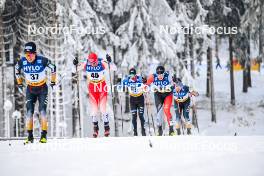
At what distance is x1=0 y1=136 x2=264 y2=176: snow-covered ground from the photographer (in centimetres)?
659

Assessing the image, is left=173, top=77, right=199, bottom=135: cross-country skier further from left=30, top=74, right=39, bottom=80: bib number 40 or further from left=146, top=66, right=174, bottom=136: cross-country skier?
left=30, top=74, right=39, bottom=80: bib number 40

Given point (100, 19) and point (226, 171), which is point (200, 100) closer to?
point (100, 19)

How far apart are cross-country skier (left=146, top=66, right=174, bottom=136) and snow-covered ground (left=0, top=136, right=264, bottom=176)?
4.28 meters

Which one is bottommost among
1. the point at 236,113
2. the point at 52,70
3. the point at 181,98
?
the point at 236,113

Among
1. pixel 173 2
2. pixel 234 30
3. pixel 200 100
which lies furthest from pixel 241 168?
pixel 200 100

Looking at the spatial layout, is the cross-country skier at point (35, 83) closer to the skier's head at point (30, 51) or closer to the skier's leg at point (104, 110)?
the skier's head at point (30, 51)

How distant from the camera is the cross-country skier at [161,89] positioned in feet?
45.6

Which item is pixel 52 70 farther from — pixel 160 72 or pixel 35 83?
pixel 160 72

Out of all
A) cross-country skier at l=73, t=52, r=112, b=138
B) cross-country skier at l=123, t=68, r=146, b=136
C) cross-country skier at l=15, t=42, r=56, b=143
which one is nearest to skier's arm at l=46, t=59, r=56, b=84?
cross-country skier at l=15, t=42, r=56, b=143

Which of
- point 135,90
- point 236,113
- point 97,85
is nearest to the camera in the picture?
point 97,85

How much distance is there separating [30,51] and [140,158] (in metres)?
4.35

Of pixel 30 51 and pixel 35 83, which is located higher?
pixel 30 51

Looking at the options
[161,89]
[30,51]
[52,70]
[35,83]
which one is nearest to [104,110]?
[161,89]

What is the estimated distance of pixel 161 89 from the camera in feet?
46.1
